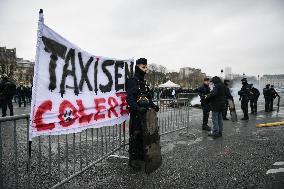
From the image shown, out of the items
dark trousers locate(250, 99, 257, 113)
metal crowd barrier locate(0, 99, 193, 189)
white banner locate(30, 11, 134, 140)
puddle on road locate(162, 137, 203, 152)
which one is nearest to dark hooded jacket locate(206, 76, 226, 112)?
metal crowd barrier locate(0, 99, 193, 189)

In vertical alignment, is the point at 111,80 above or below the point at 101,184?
above

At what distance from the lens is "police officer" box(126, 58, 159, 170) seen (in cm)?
538

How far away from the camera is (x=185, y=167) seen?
224 inches

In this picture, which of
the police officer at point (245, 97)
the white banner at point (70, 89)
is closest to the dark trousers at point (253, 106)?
the police officer at point (245, 97)

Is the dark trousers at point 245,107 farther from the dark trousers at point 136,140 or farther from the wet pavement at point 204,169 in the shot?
the dark trousers at point 136,140

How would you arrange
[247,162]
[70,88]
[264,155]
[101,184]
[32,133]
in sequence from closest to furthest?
[32,133] < [70,88] < [101,184] < [247,162] < [264,155]

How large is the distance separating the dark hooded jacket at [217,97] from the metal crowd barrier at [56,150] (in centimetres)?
85

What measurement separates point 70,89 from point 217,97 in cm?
644

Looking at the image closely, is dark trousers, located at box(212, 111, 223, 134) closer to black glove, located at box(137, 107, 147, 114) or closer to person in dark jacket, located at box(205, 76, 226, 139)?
person in dark jacket, located at box(205, 76, 226, 139)

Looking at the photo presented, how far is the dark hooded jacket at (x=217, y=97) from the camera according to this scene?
31.1 ft

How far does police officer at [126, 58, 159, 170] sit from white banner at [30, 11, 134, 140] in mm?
345

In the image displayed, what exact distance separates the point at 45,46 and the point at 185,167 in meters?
3.54

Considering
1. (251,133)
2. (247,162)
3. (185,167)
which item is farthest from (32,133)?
(251,133)

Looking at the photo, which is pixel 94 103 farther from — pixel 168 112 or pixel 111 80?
pixel 168 112
